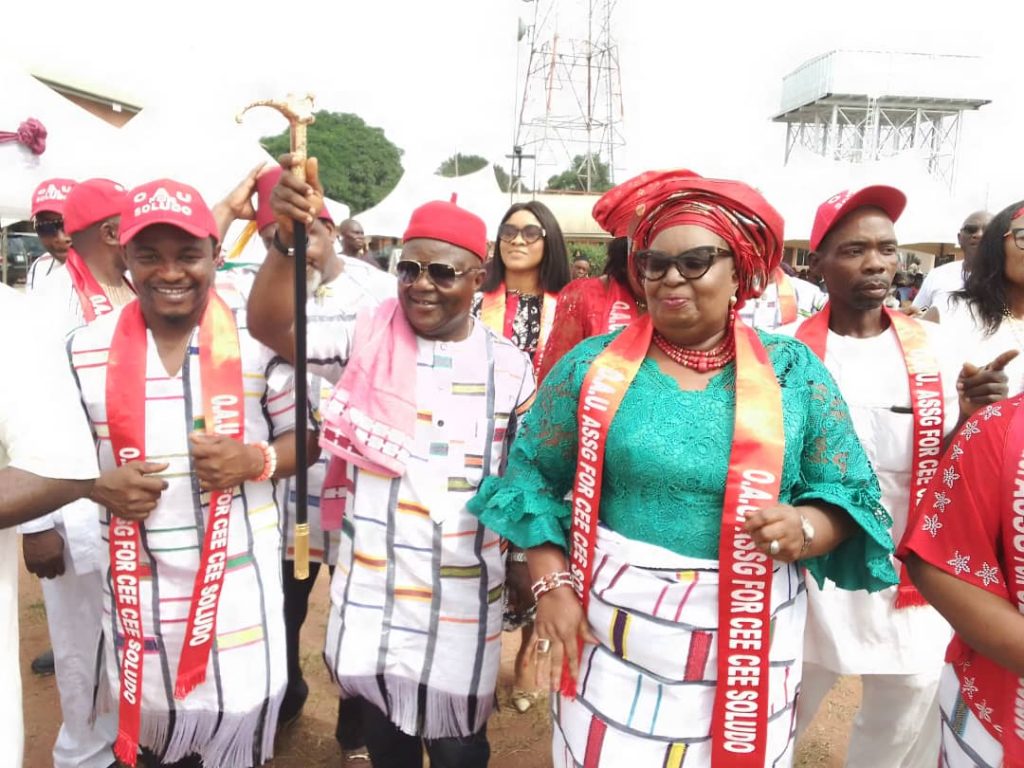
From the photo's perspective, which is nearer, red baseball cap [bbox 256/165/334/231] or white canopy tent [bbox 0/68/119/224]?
red baseball cap [bbox 256/165/334/231]

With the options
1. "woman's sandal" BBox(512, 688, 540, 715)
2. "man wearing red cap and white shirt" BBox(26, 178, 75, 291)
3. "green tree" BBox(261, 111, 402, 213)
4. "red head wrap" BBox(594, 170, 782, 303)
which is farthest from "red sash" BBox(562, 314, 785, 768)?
"green tree" BBox(261, 111, 402, 213)

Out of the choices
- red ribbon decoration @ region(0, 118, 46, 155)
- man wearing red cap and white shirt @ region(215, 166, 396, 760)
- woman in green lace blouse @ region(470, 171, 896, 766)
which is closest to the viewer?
woman in green lace blouse @ region(470, 171, 896, 766)

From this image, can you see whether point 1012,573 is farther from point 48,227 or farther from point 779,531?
point 48,227

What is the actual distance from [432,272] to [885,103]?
168ft

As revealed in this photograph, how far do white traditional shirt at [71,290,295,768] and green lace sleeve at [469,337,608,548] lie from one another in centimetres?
79

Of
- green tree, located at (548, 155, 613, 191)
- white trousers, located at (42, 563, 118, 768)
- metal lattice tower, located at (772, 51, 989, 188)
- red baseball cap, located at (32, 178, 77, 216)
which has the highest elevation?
metal lattice tower, located at (772, 51, 989, 188)

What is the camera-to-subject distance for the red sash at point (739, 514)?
1.70m

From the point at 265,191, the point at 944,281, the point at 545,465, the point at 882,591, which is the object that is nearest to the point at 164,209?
the point at 265,191

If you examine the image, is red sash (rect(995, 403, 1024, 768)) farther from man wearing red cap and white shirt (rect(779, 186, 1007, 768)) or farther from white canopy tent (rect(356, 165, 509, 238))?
white canopy tent (rect(356, 165, 509, 238))

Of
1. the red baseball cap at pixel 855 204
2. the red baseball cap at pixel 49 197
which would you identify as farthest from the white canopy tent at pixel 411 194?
the red baseball cap at pixel 855 204

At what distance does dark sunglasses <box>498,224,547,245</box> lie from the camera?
4.37 metres

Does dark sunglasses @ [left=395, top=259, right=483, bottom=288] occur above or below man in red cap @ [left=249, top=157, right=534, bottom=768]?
above

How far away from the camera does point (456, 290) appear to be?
2.40m

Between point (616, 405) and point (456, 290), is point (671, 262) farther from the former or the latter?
point (456, 290)
